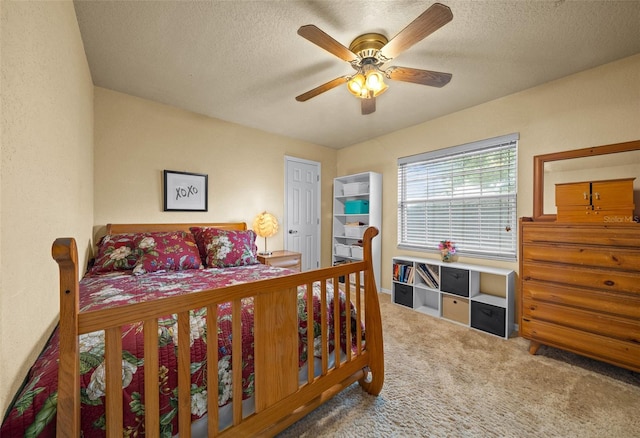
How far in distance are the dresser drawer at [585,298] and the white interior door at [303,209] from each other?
2811mm

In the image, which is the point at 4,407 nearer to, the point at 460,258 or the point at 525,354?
the point at 525,354

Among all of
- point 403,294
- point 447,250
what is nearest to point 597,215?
point 447,250

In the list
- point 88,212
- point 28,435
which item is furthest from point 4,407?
point 88,212

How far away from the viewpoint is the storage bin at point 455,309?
273 centimetres

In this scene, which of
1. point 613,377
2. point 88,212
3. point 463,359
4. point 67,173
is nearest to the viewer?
point 67,173

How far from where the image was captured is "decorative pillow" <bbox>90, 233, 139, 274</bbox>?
Answer: 7.02 ft

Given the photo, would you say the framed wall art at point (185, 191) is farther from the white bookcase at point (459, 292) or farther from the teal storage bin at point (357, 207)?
the white bookcase at point (459, 292)

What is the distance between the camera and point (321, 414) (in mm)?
1493

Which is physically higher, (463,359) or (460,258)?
(460,258)

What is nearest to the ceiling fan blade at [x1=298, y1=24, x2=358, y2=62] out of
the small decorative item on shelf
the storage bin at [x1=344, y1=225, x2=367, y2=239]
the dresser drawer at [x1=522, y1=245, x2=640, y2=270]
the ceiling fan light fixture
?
the ceiling fan light fixture

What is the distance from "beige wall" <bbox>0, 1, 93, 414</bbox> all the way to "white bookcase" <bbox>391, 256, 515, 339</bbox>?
10.2 ft

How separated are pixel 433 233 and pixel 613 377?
1873 mm

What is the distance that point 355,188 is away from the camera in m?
4.04

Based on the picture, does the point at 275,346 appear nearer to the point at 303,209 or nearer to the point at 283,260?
the point at 283,260
